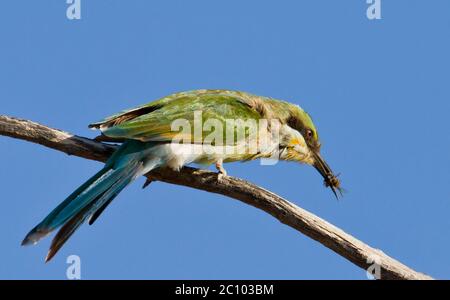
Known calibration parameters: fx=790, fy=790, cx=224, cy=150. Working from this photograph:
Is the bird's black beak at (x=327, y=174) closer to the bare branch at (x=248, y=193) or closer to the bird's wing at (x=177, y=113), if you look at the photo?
the bird's wing at (x=177, y=113)

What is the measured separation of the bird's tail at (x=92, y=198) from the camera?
185 inches

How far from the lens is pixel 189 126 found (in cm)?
541

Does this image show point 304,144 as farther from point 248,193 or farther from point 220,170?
point 248,193

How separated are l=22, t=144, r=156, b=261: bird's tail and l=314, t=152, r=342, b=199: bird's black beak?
6.31 feet

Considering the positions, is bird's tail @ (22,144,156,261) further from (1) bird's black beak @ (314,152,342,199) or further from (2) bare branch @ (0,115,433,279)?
(1) bird's black beak @ (314,152,342,199)

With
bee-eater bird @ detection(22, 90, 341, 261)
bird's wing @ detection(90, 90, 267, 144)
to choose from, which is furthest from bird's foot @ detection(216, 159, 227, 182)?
bird's wing @ detection(90, 90, 267, 144)

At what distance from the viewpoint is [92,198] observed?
486cm

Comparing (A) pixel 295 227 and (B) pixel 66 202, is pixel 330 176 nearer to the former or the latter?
(A) pixel 295 227

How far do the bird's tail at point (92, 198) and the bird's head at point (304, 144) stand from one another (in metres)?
1.53

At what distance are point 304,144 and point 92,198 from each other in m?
2.14

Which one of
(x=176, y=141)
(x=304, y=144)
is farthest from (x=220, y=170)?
(x=304, y=144)

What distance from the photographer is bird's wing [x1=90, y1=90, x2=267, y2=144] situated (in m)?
5.18

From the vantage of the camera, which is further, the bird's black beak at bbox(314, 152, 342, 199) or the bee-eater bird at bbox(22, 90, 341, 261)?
the bird's black beak at bbox(314, 152, 342, 199)
